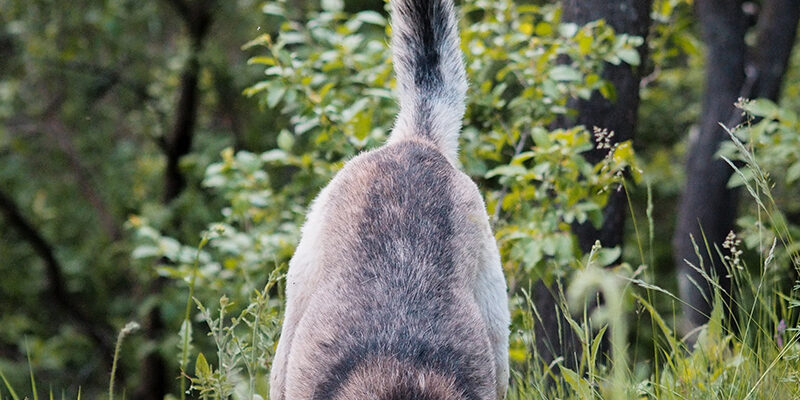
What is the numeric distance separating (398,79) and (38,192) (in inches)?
345

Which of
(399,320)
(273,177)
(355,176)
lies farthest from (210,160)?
(399,320)

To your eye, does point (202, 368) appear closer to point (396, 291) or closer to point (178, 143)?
point (396, 291)

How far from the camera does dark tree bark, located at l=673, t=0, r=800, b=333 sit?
714 cm

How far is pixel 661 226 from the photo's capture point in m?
12.4

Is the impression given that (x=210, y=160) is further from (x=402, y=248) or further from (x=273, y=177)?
(x=402, y=248)

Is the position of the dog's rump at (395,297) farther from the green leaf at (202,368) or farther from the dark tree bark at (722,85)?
the dark tree bark at (722,85)

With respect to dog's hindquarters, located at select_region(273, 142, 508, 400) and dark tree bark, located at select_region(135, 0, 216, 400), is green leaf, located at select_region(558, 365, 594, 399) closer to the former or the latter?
dog's hindquarters, located at select_region(273, 142, 508, 400)

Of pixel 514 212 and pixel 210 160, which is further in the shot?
pixel 210 160

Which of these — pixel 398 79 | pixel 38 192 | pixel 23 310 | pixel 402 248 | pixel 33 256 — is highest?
pixel 398 79

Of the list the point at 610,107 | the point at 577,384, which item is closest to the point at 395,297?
the point at 577,384

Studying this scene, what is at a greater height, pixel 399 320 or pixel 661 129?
pixel 399 320

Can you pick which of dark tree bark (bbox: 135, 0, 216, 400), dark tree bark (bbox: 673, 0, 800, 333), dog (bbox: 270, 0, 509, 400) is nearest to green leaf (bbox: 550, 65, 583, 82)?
dog (bbox: 270, 0, 509, 400)

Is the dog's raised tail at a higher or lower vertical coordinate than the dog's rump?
higher

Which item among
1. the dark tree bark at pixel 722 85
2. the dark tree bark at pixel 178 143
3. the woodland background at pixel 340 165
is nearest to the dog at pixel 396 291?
the woodland background at pixel 340 165
